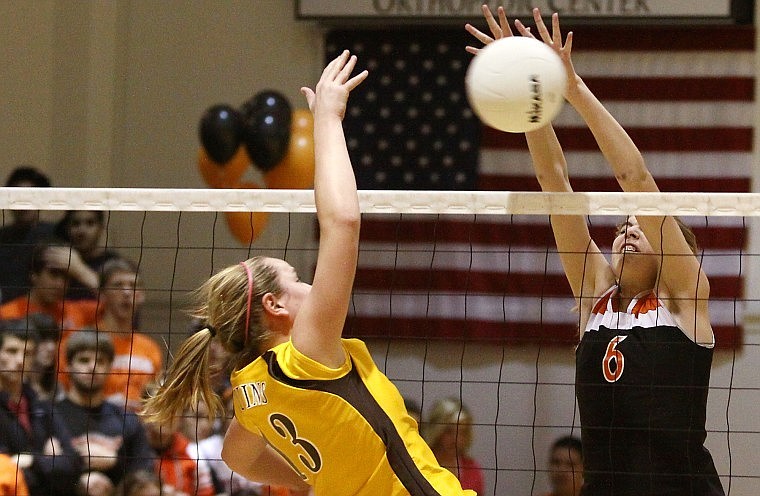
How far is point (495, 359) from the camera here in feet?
25.4

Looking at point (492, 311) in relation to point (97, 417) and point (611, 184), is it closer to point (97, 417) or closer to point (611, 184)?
point (611, 184)

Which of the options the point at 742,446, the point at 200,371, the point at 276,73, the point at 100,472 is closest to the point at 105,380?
the point at 100,472

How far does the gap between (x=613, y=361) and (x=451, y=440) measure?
3167mm

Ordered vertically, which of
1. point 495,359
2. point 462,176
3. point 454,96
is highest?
point 454,96

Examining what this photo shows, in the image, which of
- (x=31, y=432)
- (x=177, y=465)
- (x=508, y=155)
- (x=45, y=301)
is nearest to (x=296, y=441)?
(x=177, y=465)

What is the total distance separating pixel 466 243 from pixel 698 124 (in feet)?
5.86

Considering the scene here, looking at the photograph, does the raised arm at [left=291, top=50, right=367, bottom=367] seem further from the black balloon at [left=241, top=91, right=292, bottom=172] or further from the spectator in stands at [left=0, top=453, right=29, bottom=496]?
the black balloon at [left=241, top=91, right=292, bottom=172]

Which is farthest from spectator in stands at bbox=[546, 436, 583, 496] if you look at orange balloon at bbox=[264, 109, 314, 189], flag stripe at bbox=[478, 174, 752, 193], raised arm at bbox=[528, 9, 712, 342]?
raised arm at bbox=[528, 9, 712, 342]

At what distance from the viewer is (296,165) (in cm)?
640

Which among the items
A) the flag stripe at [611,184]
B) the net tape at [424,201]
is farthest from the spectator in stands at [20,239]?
the flag stripe at [611,184]

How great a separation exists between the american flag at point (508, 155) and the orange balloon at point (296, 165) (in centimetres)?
134

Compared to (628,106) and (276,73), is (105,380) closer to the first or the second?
(276,73)

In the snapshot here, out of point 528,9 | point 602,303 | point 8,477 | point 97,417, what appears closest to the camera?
point 602,303

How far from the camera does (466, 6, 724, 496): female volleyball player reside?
318 centimetres
